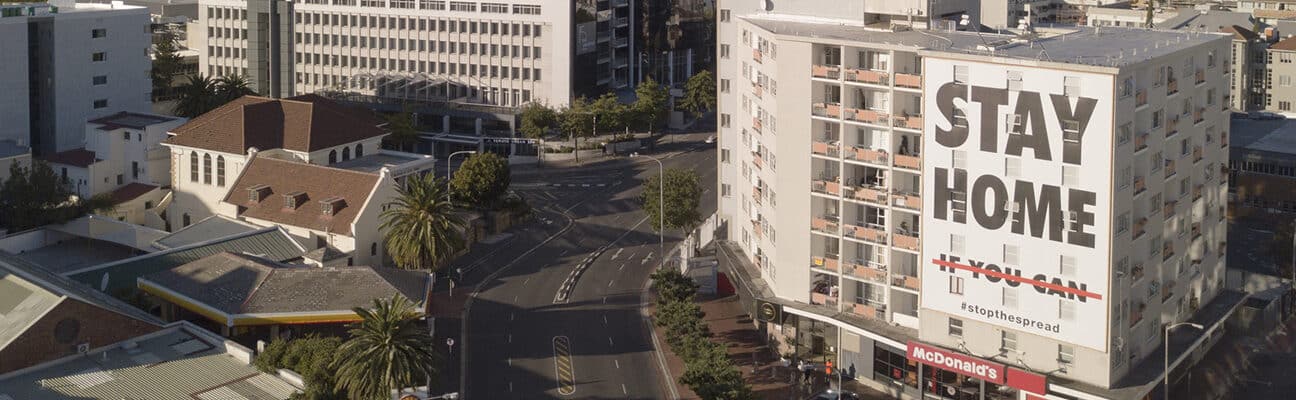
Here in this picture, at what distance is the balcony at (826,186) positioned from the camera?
117 m

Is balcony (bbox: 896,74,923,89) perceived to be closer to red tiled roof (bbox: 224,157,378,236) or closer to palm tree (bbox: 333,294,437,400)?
palm tree (bbox: 333,294,437,400)

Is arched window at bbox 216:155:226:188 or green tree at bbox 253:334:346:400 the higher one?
arched window at bbox 216:155:226:188

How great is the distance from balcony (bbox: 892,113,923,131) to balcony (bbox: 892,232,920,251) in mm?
7481

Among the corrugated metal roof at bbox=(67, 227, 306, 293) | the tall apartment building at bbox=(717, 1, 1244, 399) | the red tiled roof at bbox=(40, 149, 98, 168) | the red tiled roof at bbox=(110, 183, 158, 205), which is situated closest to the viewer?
the tall apartment building at bbox=(717, 1, 1244, 399)

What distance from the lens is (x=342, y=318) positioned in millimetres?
121625

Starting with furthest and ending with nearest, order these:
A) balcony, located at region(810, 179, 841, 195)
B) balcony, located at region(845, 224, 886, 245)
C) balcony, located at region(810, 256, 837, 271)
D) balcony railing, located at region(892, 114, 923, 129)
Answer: balcony, located at region(810, 256, 837, 271) < balcony, located at region(810, 179, 841, 195) < balcony, located at region(845, 224, 886, 245) < balcony railing, located at region(892, 114, 923, 129)

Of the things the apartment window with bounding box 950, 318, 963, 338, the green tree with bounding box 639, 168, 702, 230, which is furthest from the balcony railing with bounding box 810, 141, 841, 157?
the green tree with bounding box 639, 168, 702, 230

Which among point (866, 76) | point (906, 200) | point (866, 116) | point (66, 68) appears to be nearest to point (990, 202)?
point (906, 200)

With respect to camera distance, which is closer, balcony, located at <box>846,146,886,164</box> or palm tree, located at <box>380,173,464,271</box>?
balcony, located at <box>846,146,886,164</box>

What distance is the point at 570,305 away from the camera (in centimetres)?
13862

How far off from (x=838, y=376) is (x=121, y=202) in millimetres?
80458

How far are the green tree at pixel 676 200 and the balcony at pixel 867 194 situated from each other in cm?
4069

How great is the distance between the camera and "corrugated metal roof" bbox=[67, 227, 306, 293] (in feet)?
431

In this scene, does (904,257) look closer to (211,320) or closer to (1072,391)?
(1072,391)
